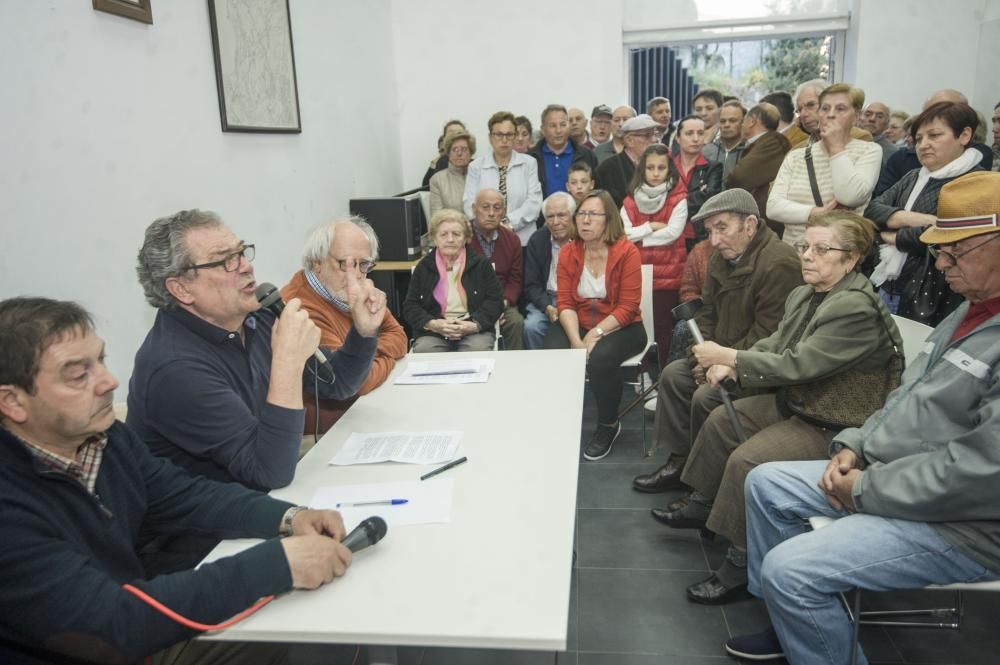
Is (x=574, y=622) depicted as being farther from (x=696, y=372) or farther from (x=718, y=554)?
(x=696, y=372)

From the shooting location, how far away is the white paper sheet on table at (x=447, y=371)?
2.41m

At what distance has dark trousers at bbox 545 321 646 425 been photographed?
363 cm

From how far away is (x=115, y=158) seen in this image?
103 inches

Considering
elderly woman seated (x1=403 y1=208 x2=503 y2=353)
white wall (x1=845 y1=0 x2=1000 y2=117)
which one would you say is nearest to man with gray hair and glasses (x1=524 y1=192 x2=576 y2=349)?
elderly woman seated (x1=403 y1=208 x2=503 y2=353)

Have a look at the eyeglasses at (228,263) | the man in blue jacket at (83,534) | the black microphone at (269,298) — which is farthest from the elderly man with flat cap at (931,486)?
the eyeglasses at (228,263)

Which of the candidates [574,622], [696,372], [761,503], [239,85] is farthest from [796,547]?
[239,85]

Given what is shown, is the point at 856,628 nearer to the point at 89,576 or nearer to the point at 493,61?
the point at 89,576

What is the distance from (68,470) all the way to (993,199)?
2.08 meters

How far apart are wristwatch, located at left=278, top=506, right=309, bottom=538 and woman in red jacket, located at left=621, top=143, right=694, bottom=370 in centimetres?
301

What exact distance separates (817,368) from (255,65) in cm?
315

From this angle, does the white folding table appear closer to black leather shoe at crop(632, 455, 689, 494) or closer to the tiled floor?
the tiled floor

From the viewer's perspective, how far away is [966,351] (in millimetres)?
1681

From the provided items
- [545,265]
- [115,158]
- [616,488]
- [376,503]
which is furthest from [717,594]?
[115,158]

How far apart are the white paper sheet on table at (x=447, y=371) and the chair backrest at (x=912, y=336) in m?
1.44
